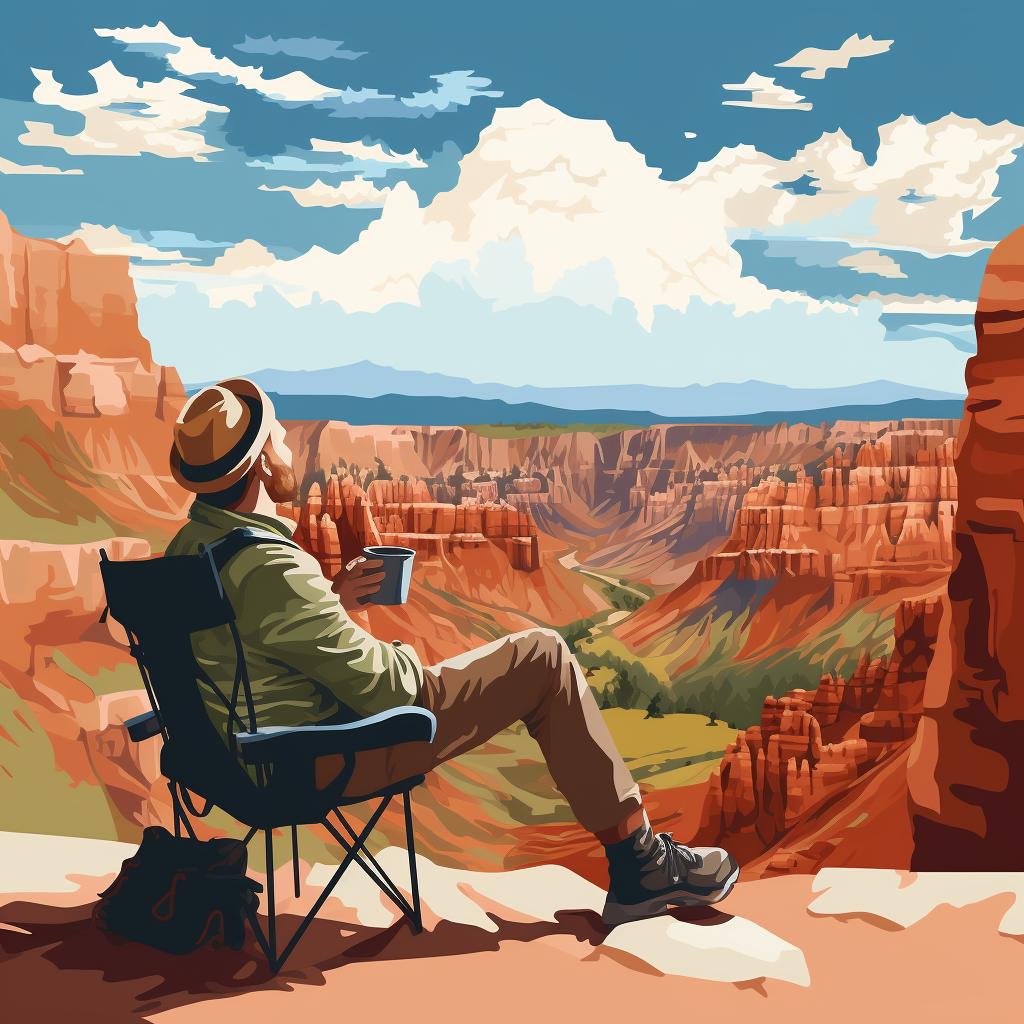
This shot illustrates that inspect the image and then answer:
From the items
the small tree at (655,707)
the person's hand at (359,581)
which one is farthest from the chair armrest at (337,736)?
the small tree at (655,707)

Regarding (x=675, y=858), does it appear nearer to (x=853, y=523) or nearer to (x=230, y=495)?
(x=230, y=495)

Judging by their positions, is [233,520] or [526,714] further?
[526,714]

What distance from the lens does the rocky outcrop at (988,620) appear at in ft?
25.7

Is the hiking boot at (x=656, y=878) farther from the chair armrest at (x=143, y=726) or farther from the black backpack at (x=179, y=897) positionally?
the chair armrest at (x=143, y=726)

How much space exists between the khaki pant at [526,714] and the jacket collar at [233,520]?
1.85 ft

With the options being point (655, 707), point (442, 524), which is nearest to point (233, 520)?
point (655, 707)

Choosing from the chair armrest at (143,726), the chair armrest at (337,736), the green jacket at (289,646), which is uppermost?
the green jacket at (289,646)

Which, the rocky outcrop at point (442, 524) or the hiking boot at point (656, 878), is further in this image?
the rocky outcrop at point (442, 524)

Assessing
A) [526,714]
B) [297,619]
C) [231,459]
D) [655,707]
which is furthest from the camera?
[655,707]

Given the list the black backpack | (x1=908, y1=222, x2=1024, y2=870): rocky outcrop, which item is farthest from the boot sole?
(x1=908, y1=222, x2=1024, y2=870): rocky outcrop

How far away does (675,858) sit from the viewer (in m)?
3.43

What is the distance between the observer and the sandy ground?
9.67ft

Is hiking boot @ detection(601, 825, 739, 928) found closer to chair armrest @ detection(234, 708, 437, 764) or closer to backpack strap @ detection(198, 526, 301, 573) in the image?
chair armrest @ detection(234, 708, 437, 764)

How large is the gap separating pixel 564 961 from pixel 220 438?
1689 millimetres
